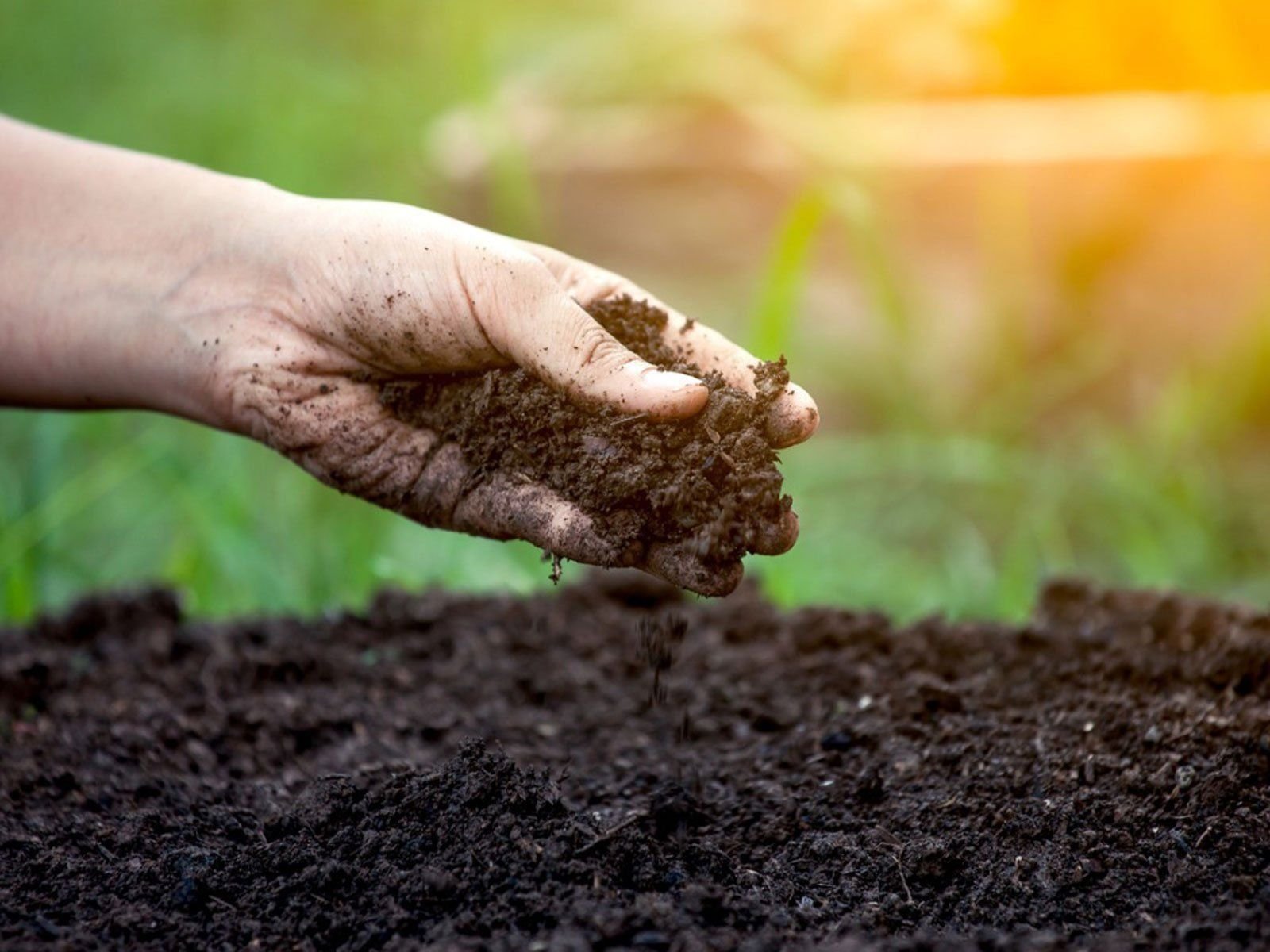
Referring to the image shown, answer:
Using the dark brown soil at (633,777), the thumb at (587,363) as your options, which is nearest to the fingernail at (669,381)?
the thumb at (587,363)

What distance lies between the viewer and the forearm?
1746mm

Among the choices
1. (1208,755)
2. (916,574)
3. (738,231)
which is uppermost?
(738,231)

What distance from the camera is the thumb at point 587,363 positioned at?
1.41 meters

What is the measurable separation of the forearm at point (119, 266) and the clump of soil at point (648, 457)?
0.42 m

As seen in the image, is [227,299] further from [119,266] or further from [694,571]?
[694,571]

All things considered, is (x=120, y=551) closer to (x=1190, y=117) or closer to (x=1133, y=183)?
(x=1133, y=183)

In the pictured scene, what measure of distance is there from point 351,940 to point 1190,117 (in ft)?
11.2

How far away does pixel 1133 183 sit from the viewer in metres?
3.54

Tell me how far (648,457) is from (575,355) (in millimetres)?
145

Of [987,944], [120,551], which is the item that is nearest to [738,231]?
[120,551]

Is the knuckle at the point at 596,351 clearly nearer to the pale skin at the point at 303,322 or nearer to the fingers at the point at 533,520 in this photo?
the pale skin at the point at 303,322

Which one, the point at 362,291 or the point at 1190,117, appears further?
the point at 1190,117

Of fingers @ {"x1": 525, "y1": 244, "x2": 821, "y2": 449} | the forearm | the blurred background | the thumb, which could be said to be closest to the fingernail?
the thumb

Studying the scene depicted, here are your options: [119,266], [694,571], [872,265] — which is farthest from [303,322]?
[872,265]
